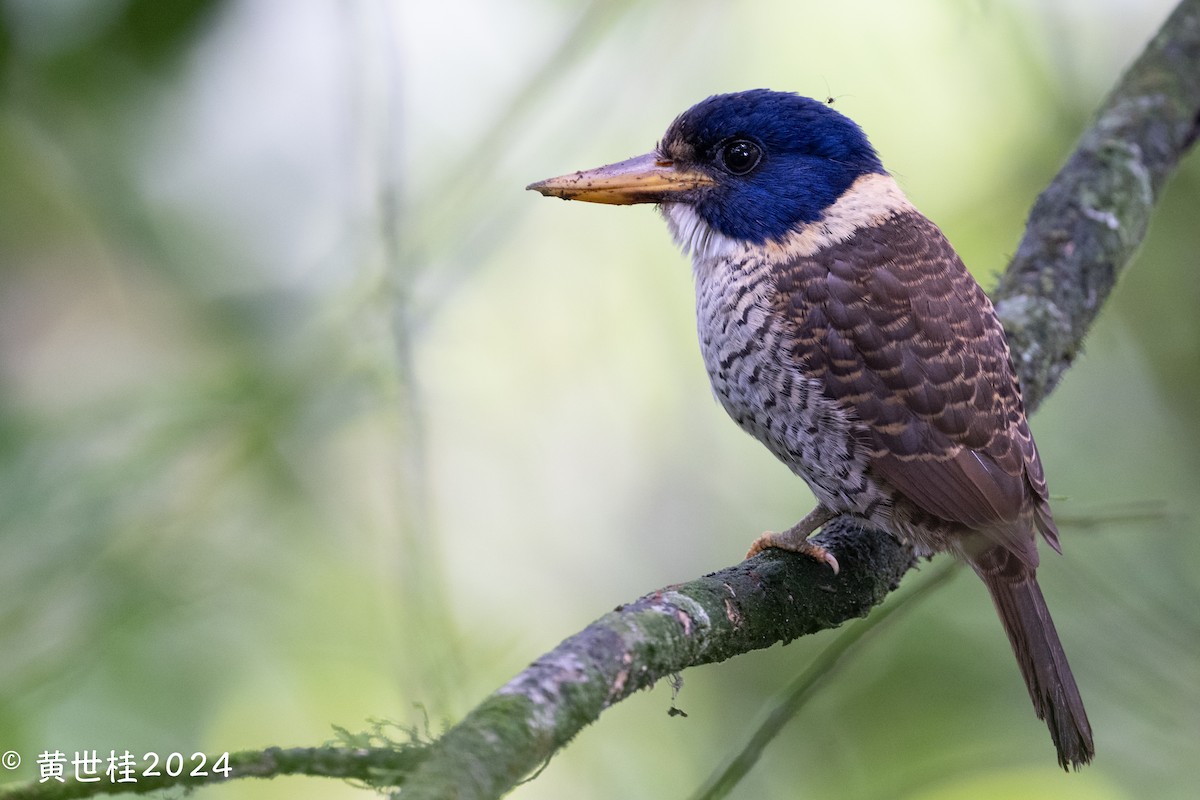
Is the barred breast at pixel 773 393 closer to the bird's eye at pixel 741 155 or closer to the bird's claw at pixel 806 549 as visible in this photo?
the bird's claw at pixel 806 549

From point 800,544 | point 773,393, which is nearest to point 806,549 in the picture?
point 800,544

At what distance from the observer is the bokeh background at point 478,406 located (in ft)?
9.19

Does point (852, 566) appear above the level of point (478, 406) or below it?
below

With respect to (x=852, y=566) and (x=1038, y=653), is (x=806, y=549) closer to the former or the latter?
(x=852, y=566)

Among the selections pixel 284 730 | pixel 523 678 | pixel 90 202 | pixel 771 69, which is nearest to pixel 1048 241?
pixel 771 69

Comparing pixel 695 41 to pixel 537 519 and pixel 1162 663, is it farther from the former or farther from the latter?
pixel 1162 663

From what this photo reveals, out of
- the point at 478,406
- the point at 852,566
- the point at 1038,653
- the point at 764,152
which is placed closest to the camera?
the point at 1038,653

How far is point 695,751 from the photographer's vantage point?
12.5ft

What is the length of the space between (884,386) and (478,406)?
6.66 ft

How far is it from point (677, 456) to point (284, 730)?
161 cm

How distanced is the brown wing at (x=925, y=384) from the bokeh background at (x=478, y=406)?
0.31 m

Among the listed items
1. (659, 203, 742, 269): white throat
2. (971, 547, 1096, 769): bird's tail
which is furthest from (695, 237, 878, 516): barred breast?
(971, 547, 1096, 769): bird's tail

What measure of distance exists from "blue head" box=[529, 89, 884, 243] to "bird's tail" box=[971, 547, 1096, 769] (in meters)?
0.93

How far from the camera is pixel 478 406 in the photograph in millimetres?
4180
